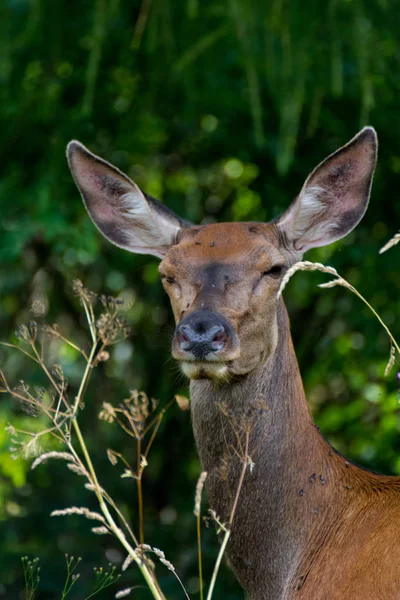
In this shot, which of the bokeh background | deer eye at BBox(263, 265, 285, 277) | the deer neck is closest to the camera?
the deer neck

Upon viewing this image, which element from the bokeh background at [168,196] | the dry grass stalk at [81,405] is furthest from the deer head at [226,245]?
the bokeh background at [168,196]

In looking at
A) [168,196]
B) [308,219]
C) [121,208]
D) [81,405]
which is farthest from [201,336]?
[168,196]

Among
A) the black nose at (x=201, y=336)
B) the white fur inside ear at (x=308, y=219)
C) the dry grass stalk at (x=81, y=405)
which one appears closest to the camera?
the dry grass stalk at (x=81, y=405)

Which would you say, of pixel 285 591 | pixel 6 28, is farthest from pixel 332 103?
pixel 285 591

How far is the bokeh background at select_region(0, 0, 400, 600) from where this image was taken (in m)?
6.01

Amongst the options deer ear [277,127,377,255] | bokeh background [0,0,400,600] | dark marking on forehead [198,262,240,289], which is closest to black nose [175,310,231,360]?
dark marking on forehead [198,262,240,289]

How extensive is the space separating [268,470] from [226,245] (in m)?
1.07

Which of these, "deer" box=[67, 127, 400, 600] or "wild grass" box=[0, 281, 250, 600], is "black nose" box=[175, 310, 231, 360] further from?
"wild grass" box=[0, 281, 250, 600]

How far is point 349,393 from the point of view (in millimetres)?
8328

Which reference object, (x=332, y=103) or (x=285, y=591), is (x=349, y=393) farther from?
(x=285, y=591)

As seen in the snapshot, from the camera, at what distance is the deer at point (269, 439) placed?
4.04 meters

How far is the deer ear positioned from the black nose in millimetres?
1133

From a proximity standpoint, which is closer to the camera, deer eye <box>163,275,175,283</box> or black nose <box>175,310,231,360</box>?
black nose <box>175,310,231,360</box>

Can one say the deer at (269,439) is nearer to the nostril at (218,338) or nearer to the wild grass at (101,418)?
the nostril at (218,338)
